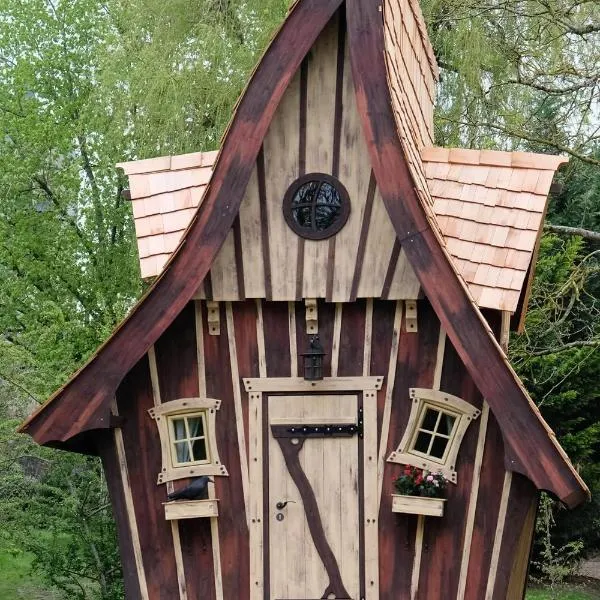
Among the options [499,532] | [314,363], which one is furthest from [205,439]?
[499,532]

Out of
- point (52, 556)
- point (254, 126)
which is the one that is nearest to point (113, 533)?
point (52, 556)

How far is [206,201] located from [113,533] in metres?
5.94

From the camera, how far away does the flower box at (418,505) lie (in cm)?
830

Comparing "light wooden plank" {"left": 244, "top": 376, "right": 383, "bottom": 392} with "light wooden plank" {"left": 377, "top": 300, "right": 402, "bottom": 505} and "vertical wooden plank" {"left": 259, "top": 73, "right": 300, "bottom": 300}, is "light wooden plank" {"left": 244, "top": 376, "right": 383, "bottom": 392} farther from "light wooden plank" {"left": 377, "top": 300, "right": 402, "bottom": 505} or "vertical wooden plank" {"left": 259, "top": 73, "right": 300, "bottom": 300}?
"vertical wooden plank" {"left": 259, "top": 73, "right": 300, "bottom": 300}

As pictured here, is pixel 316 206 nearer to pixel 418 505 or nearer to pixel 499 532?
pixel 418 505

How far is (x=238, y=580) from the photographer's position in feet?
28.5

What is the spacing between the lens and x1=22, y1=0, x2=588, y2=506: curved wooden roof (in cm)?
788

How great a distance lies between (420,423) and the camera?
8.64 m

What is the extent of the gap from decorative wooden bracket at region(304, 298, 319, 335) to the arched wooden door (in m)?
0.51

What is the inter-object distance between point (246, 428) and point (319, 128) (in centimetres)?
241

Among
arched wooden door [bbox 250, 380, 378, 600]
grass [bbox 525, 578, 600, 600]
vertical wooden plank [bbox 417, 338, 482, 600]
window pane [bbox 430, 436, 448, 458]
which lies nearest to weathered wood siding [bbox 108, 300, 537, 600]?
vertical wooden plank [bbox 417, 338, 482, 600]

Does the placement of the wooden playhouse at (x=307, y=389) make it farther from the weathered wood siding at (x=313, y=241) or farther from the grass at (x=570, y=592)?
the grass at (x=570, y=592)

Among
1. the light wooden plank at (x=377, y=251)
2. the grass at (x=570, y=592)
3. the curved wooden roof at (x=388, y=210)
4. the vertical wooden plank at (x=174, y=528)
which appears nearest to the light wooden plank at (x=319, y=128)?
the light wooden plank at (x=377, y=251)

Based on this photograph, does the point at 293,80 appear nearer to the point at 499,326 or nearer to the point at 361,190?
the point at 361,190
